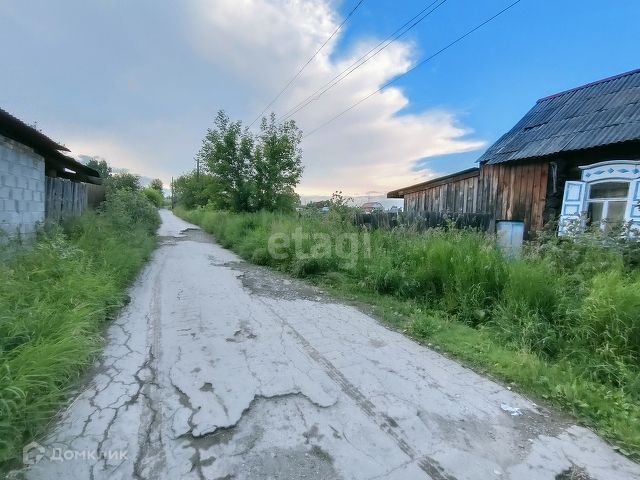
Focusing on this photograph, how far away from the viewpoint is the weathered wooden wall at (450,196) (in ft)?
29.3

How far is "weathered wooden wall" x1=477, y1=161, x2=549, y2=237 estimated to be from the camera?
721 centimetres

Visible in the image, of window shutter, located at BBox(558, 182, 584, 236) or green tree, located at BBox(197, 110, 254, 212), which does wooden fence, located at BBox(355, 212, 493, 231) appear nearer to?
window shutter, located at BBox(558, 182, 584, 236)

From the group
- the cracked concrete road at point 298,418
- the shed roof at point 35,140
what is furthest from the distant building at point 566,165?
the shed roof at point 35,140

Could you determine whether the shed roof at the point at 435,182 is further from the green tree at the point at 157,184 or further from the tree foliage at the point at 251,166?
the green tree at the point at 157,184

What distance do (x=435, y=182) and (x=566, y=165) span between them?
3.59 meters

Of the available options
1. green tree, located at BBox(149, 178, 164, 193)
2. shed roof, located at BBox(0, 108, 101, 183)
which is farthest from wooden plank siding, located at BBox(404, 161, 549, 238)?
green tree, located at BBox(149, 178, 164, 193)

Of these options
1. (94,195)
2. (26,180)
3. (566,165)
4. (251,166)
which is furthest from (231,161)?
(566,165)

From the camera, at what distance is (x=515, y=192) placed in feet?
25.3

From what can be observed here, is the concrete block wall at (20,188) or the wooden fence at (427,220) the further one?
the wooden fence at (427,220)

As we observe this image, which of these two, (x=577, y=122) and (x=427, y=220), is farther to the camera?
(x=427, y=220)

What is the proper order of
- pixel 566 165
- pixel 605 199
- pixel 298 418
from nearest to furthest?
pixel 298 418, pixel 605 199, pixel 566 165

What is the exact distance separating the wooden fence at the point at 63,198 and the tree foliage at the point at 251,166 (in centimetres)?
571

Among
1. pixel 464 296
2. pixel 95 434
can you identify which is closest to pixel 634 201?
pixel 464 296

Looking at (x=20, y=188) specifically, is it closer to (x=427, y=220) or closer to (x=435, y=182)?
(x=427, y=220)
